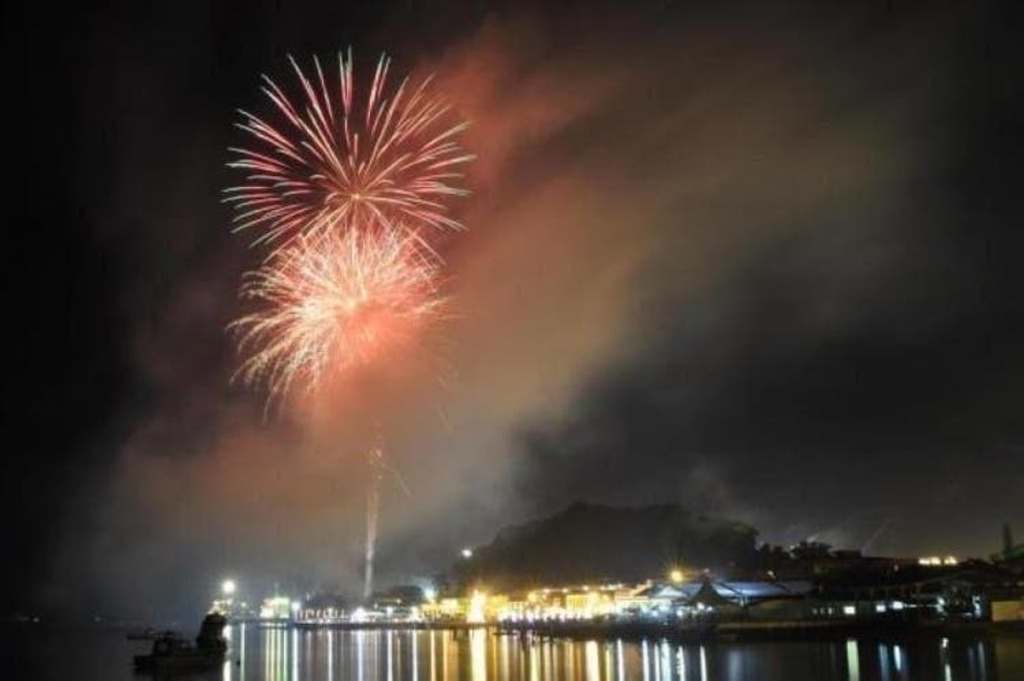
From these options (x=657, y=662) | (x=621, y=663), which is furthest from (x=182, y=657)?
(x=657, y=662)

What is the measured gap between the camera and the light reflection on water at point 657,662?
38.9m

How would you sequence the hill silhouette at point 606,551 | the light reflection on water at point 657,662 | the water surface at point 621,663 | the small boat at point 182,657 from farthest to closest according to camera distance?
the hill silhouette at point 606,551, the small boat at point 182,657, the water surface at point 621,663, the light reflection on water at point 657,662

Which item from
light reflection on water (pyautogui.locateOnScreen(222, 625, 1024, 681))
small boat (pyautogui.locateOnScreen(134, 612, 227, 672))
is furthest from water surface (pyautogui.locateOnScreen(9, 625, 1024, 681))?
small boat (pyautogui.locateOnScreen(134, 612, 227, 672))

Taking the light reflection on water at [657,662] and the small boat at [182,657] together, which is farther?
the small boat at [182,657]

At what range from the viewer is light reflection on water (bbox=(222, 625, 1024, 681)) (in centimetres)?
3891

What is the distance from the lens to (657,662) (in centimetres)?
4675

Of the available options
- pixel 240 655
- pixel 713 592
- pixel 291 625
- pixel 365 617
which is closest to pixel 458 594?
pixel 365 617

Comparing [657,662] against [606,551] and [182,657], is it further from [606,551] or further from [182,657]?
[606,551]

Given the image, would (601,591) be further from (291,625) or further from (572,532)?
(291,625)

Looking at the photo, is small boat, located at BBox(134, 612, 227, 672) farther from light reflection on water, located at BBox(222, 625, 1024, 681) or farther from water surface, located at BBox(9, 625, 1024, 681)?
light reflection on water, located at BBox(222, 625, 1024, 681)

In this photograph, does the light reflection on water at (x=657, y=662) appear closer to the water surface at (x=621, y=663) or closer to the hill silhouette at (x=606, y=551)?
the water surface at (x=621, y=663)

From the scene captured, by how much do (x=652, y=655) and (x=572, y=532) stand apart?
298ft

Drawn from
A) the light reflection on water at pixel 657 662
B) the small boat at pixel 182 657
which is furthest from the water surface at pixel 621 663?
the small boat at pixel 182 657

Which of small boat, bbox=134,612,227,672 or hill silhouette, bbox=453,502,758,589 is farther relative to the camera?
hill silhouette, bbox=453,502,758,589
